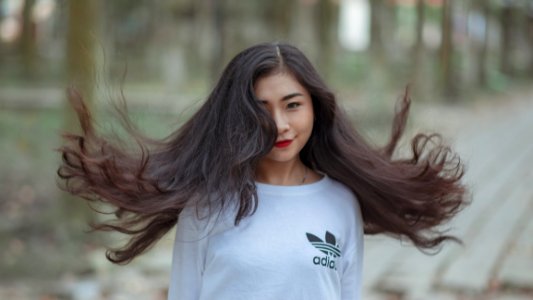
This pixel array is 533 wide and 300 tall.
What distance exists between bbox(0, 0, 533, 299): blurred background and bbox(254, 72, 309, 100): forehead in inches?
20.4

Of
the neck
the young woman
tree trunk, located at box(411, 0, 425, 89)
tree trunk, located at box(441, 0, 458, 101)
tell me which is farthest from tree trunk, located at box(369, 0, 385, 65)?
the neck

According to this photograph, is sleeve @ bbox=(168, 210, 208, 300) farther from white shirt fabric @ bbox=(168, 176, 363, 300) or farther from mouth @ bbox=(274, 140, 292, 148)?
mouth @ bbox=(274, 140, 292, 148)

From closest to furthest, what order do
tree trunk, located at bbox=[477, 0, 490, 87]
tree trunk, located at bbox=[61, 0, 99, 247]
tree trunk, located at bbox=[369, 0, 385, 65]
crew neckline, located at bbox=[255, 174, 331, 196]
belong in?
1. crew neckline, located at bbox=[255, 174, 331, 196]
2. tree trunk, located at bbox=[61, 0, 99, 247]
3. tree trunk, located at bbox=[369, 0, 385, 65]
4. tree trunk, located at bbox=[477, 0, 490, 87]

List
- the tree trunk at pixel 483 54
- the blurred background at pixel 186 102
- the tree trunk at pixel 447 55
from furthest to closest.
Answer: the tree trunk at pixel 483 54 < the tree trunk at pixel 447 55 < the blurred background at pixel 186 102

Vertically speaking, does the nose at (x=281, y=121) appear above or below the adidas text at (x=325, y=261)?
above

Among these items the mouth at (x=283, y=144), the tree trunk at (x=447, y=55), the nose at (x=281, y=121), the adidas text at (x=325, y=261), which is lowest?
the tree trunk at (x=447, y=55)

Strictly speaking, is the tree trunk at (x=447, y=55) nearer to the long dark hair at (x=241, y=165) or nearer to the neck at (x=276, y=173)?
the long dark hair at (x=241, y=165)

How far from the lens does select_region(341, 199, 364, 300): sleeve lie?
8.95 feet

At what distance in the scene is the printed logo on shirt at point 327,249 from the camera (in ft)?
8.43

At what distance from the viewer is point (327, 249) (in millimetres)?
2604

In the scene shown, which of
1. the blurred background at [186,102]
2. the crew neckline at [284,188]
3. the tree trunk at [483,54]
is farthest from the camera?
the tree trunk at [483,54]

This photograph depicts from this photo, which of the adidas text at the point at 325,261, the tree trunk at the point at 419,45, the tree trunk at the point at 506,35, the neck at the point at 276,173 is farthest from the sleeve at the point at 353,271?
the tree trunk at the point at 506,35

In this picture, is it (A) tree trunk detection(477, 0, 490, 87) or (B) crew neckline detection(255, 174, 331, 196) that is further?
(A) tree trunk detection(477, 0, 490, 87)

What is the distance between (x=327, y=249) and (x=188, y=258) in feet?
1.34
